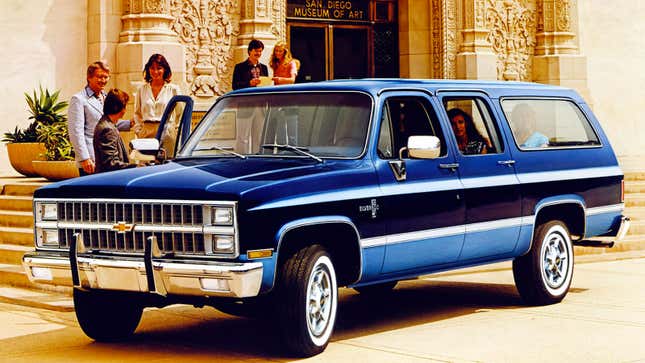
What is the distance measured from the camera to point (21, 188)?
14.9m

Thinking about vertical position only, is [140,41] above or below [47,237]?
above

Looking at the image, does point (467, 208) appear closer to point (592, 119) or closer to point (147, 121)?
point (592, 119)

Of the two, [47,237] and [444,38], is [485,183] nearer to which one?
[47,237]

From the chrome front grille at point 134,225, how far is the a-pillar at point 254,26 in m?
11.3

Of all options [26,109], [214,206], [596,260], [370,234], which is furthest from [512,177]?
[26,109]

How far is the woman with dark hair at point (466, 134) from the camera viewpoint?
9812 mm

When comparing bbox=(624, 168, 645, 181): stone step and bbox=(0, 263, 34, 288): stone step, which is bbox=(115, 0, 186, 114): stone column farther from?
bbox=(624, 168, 645, 181): stone step

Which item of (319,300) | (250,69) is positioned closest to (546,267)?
(319,300)

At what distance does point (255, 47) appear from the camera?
1442cm

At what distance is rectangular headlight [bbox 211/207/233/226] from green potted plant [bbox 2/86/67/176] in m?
9.59

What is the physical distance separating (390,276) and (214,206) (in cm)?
177

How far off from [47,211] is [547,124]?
184 inches

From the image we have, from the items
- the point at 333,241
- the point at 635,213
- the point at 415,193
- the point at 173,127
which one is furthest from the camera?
the point at 635,213

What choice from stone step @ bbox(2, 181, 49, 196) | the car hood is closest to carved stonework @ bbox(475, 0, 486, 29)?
stone step @ bbox(2, 181, 49, 196)
